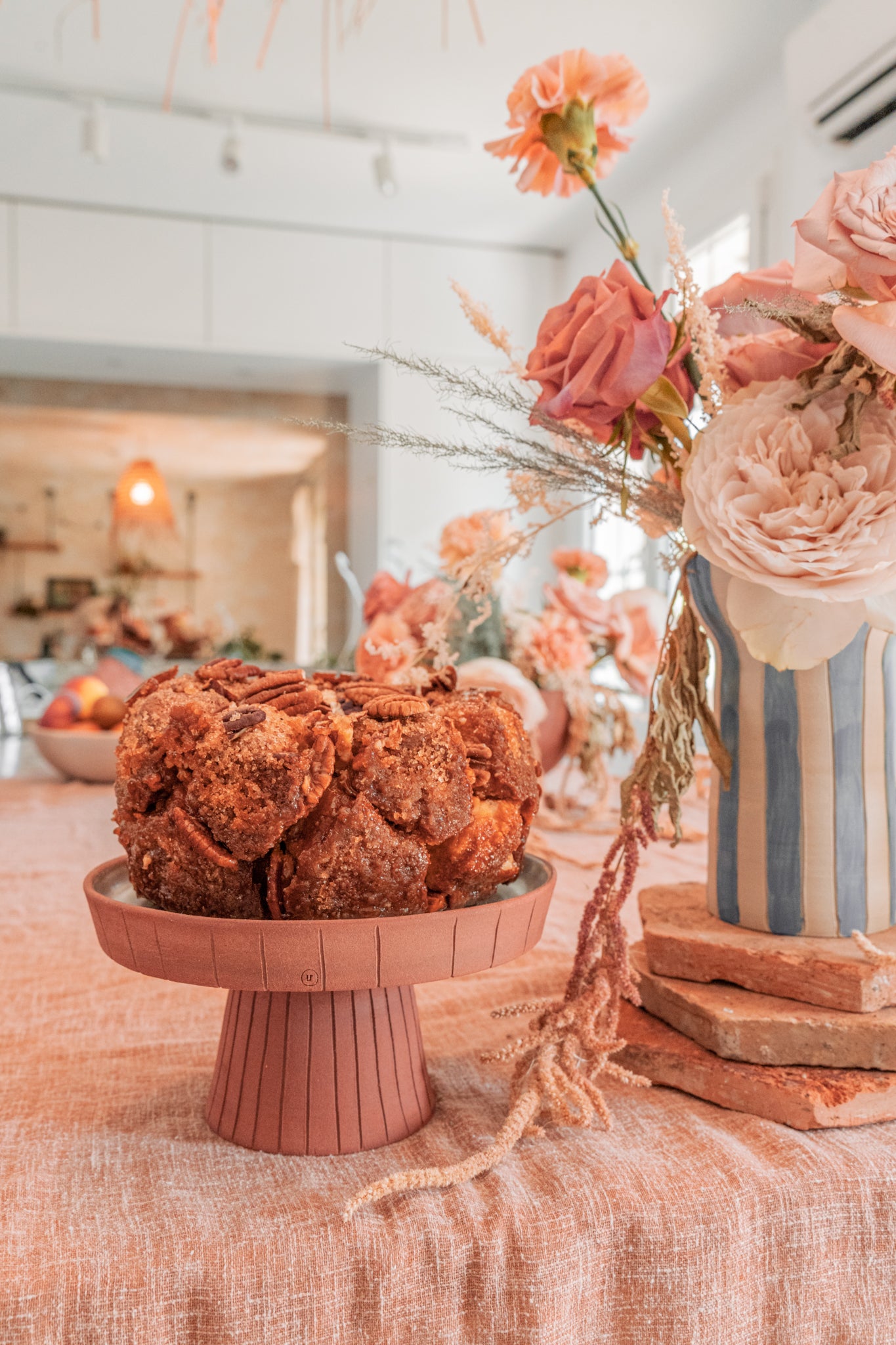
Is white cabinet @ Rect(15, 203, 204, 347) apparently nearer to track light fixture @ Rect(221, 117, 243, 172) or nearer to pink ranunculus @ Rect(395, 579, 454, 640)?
track light fixture @ Rect(221, 117, 243, 172)

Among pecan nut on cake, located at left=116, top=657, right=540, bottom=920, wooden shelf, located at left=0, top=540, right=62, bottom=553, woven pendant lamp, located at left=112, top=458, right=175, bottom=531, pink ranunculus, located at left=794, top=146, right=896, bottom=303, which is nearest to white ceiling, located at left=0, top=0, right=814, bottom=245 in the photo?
woven pendant lamp, located at left=112, top=458, right=175, bottom=531

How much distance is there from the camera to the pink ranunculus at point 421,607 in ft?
3.81

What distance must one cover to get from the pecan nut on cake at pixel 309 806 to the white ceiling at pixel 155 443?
4.04m

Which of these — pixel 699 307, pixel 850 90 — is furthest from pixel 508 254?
pixel 699 307

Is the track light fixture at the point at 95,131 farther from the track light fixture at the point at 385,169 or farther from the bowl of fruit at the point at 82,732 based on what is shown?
the bowl of fruit at the point at 82,732

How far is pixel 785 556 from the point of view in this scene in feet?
1.53

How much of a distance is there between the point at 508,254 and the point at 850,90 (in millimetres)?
2038

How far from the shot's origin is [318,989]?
402 millimetres

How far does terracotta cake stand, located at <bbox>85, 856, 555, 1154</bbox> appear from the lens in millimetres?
400

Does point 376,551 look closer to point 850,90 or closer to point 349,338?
point 349,338

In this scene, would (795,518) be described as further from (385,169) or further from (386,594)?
(385,169)

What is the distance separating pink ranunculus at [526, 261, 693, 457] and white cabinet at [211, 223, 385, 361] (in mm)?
3411

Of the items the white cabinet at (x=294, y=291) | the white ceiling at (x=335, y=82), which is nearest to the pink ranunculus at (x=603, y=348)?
the white ceiling at (x=335, y=82)

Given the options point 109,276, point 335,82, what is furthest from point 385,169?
point 109,276
